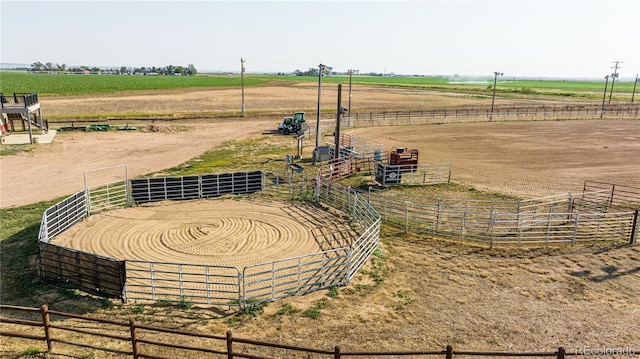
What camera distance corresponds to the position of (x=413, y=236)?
18594 mm

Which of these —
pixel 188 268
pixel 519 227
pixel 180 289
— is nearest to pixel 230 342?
pixel 180 289

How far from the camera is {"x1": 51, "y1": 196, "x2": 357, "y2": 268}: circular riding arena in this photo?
1602 centimetres

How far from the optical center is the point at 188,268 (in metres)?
14.9

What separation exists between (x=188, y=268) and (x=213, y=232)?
3.32 meters

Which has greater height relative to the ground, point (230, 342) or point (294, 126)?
point (294, 126)

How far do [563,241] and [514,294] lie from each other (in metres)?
5.62

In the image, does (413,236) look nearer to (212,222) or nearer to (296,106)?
(212,222)

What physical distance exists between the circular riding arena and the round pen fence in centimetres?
41

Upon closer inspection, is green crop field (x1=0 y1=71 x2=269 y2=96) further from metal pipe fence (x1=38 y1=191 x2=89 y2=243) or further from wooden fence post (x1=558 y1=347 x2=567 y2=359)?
wooden fence post (x1=558 y1=347 x2=567 y2=359)

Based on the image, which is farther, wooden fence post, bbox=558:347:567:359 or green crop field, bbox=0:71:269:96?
green crop field, bbox=0:71:269:96

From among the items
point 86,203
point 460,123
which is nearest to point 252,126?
point 460,123

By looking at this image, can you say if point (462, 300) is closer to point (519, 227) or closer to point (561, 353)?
point (561, 353)

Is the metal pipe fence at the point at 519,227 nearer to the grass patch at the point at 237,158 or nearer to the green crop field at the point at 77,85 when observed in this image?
the grass patch at the point at 237,158

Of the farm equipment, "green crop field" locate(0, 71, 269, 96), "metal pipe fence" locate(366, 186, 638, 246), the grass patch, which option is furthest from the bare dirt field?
"green crop field" locate(0, 71, 269, 96)
